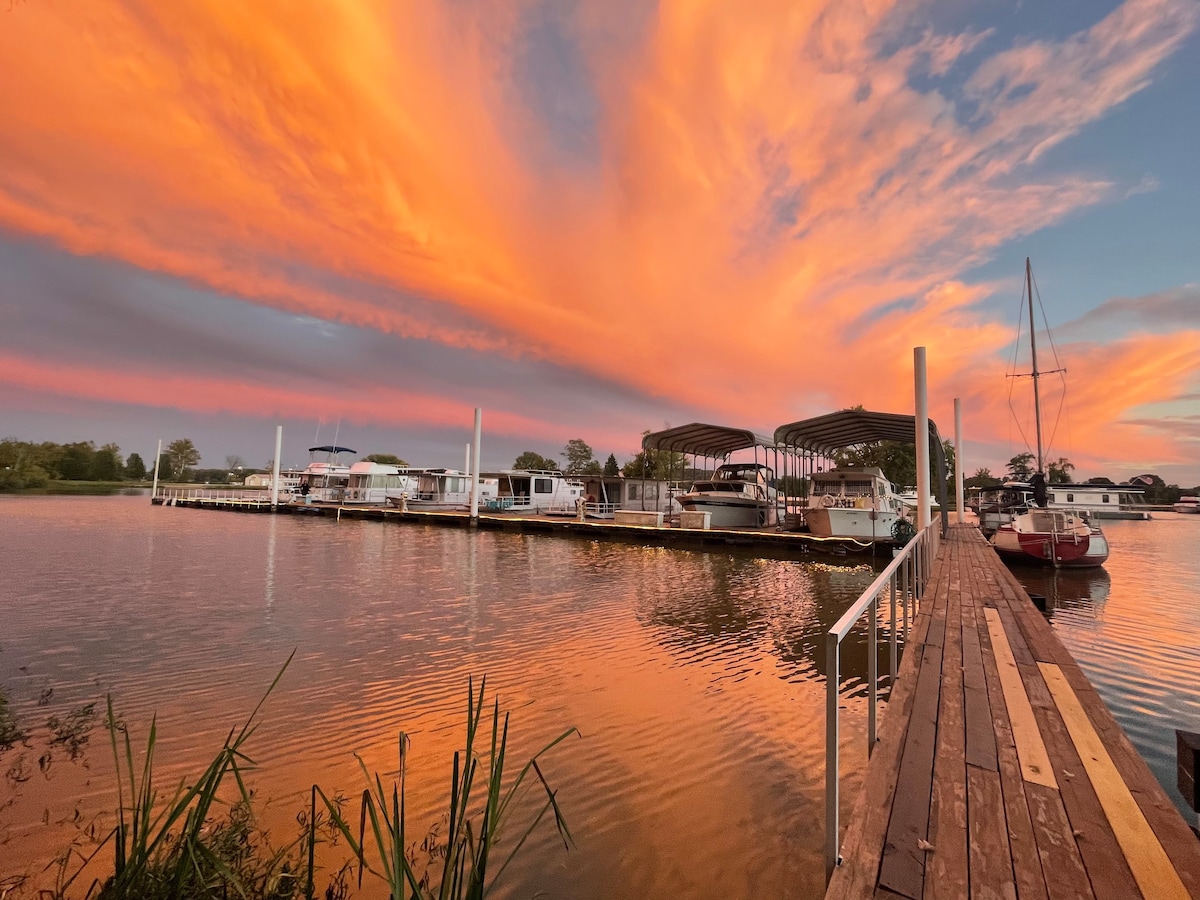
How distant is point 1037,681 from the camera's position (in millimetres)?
4336

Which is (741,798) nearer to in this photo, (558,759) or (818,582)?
(558,759)

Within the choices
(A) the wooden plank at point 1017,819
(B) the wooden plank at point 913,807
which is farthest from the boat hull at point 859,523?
(A) the wooden plank at point 1017,819

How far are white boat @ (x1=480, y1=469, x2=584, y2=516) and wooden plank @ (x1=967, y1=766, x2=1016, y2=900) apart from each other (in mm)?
35287

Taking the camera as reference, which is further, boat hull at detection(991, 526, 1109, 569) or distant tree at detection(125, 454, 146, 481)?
distant tree at detection(125, 454, 146, 481)

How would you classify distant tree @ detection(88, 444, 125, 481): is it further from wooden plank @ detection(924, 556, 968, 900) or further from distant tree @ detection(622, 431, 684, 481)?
wooden plank @ detection(924, 556, 968, 900)

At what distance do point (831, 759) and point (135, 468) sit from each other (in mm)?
133045

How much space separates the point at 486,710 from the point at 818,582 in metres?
10.9

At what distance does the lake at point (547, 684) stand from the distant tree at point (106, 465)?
93.4m

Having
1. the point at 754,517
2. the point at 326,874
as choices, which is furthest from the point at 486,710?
the point at 754,517

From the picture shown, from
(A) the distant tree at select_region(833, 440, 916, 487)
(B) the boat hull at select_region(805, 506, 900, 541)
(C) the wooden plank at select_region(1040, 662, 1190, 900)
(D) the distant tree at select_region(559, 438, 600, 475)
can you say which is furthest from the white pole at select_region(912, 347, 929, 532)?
(D) the distant tree at select_region(559, 438, 600, 475)

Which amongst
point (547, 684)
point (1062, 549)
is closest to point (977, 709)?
point (547, 684)

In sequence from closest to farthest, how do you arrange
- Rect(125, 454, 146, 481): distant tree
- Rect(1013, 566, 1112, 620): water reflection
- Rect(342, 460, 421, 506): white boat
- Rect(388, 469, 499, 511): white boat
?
Rect(1013, 566, 1112, 620): water reflection, Rect(388, 469, 499, 511): white boat, Rect(342, 460, 421, 506): white boat, Rect(125, 454, 146, 481): distant tree

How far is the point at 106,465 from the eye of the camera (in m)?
85.9

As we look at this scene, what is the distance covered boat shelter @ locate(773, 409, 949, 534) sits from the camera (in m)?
19.2
